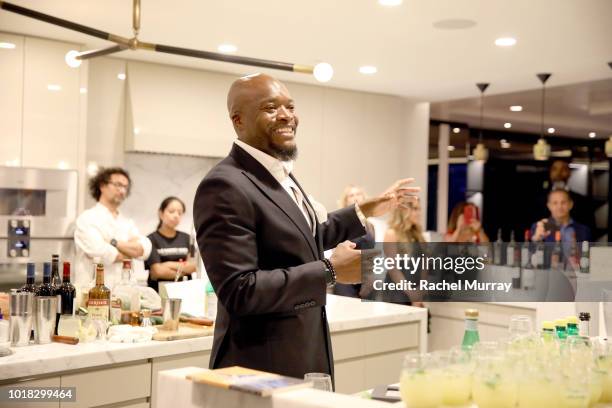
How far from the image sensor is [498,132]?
10742 mm

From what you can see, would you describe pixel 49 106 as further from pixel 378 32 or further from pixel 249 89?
pixel 249 89

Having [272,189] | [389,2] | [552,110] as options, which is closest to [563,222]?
[389,2]

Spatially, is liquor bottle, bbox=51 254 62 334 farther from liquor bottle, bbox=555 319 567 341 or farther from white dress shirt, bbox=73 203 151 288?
white dress shirt, bbox=73 203 151 288

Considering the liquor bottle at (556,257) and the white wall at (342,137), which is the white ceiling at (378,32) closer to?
the white wall at (342,137)

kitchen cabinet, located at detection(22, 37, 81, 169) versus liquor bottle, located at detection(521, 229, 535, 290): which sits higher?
kitchen cabinet, located at detection(22, 37, 81, 169)

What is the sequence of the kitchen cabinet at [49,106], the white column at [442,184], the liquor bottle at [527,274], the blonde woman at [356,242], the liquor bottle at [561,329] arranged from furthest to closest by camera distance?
the white column at [442,184], the kitchen cabinet at [49,106], the liquor bottle at [527,274], the blonde woman at [356,242], the liquor bottle at [561,329]

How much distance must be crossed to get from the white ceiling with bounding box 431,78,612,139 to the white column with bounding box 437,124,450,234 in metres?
0.36

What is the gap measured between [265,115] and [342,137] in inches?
215

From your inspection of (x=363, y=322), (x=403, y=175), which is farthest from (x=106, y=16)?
(x=403, y=175)

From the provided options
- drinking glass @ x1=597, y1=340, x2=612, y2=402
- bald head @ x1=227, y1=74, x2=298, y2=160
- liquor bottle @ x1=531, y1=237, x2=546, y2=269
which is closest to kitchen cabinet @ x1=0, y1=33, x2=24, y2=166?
liquor bottle @ x1=531, y1=237, x2=546, y2=269

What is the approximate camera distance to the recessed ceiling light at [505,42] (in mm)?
5043

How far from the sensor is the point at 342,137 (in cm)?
736

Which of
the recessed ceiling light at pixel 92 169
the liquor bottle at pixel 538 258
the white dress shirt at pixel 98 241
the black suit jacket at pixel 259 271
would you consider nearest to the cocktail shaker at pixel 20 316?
the black suit jacket at pixel 259 271

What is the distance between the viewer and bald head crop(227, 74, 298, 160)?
1.94m
